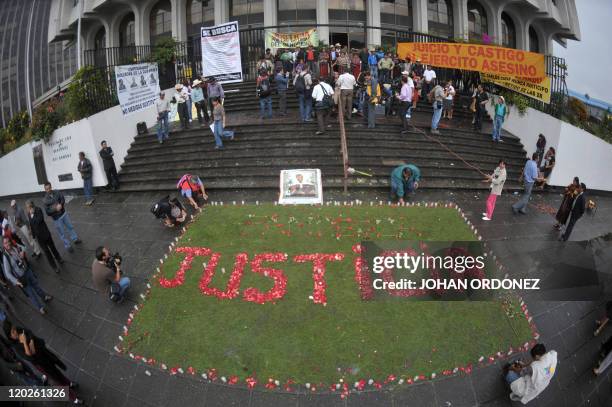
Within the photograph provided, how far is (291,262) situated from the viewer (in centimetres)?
775

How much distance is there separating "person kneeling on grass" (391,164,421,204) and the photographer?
7157 millimetres

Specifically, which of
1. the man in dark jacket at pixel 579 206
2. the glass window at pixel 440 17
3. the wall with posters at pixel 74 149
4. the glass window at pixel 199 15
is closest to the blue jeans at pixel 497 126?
the man in dark jacket at pixel 579 206

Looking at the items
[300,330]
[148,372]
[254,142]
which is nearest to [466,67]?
[254,142]

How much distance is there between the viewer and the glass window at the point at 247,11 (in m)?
24.7

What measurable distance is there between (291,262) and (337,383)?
2915 mm

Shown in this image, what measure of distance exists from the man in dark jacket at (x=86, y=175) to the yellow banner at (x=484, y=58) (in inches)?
555

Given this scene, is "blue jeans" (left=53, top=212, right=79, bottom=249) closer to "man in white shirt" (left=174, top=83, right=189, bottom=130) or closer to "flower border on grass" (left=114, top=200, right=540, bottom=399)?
"flower border on grass" (left=114, top=200, right=540, bottom=399)

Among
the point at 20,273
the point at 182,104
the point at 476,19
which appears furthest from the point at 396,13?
the point at 20,273

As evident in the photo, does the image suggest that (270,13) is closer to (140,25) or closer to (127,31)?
(140,25)

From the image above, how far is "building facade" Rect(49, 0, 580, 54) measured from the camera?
23938 millimetres

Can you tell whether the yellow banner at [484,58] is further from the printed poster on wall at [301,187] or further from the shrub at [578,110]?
the printed poster on wall at [301,187]

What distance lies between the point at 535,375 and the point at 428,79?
46.2 feet

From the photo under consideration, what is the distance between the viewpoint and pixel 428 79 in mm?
16047

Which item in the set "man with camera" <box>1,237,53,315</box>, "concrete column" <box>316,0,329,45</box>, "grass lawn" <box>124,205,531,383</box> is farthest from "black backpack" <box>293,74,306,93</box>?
"concrete column" <box>316,0,329,45</box>
